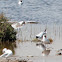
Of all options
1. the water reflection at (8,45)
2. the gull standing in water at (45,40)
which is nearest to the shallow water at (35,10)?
the gull standing in water at (45,40)

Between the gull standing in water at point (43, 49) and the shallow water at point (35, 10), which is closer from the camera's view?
the gull standing in water at point (43, 49)

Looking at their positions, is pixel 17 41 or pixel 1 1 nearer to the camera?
pixel 17 41

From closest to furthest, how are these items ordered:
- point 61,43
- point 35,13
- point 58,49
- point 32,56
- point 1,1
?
point 32,56
point 58,49
point 61,43
point 35,13
point 1,1

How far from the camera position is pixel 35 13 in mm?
24672

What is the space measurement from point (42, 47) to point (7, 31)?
6.56ft

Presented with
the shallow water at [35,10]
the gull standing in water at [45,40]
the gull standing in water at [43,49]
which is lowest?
the gull standing in water at [43,49]

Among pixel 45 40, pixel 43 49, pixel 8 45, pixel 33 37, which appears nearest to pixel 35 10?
pixel 33 37

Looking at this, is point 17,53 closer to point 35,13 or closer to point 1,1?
point 35,13

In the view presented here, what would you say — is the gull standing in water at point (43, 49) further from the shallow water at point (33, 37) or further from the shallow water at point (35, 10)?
the shallow water at point (35, 10)

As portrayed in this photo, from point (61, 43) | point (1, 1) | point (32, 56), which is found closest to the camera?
point (32, 56)

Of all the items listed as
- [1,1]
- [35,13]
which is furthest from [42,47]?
[1,1]

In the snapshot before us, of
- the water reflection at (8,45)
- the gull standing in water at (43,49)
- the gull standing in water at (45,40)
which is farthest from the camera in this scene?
the gull standing in water at (45,40)

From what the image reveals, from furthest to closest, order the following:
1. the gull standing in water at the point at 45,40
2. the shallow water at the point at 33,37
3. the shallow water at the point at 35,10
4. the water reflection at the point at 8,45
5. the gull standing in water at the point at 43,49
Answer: the shallow water at the point at 35,10
the gull standing in water at the point at 45,40
the water reflection at the point at 8,45
the shallow water at the point at 33,37
the gull standing in water at the point at 43,49

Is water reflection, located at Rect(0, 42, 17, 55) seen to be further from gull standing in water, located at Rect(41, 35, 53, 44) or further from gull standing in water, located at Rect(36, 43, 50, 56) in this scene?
gull standing in water, located at Rect(41, 35, 53, 44)
